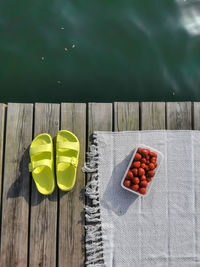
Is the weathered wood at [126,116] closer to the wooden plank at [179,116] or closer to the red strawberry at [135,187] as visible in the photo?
the wooden plank at [179,116]

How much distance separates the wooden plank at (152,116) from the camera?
2584 mm

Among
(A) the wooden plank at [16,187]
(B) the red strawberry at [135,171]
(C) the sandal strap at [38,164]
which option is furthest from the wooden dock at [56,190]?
(B) the red strawberry at [135,171]

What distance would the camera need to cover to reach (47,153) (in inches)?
99.7

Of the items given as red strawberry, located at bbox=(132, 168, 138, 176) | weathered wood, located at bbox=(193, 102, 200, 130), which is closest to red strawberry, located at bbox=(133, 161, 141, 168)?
red strawberry, located at bbox=(132, 168, 138, 176)

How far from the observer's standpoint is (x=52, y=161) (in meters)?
2.52

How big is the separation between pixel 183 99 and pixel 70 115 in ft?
3.79

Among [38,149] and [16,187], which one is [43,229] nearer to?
[16,187]

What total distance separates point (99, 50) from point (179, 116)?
1041mm

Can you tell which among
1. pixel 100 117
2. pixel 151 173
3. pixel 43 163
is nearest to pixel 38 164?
pixel 43 163

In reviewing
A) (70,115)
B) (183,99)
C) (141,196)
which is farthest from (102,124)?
(183,99)

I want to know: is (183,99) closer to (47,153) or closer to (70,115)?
(70,115)

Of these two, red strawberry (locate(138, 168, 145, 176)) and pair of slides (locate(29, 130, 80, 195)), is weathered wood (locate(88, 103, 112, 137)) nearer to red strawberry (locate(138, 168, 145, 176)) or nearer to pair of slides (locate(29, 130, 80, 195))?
pair of slides (locate(29, 130, 80, 195))

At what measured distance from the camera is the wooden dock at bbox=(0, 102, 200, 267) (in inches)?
97.0

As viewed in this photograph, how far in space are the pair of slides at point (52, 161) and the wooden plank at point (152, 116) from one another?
598 mm
